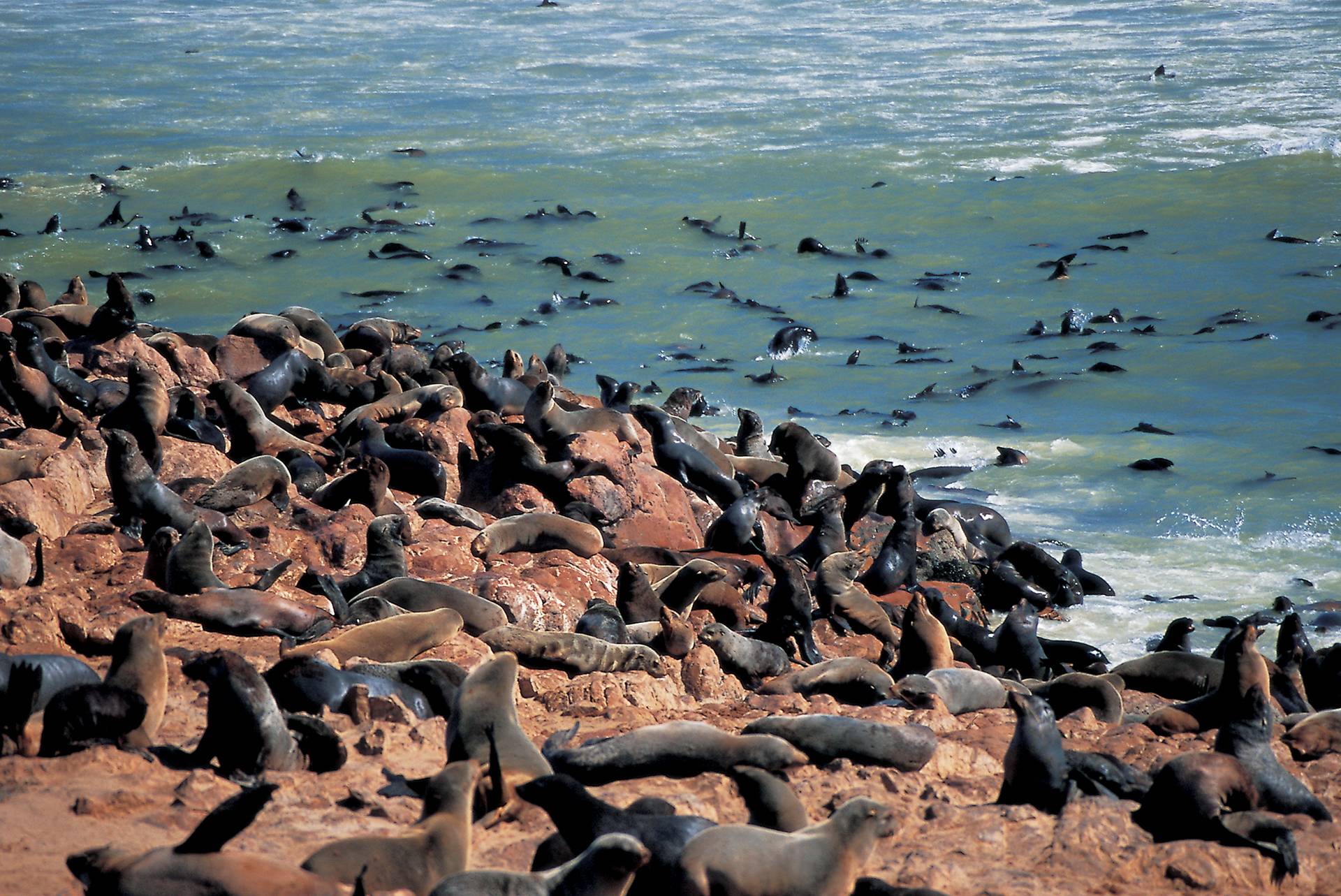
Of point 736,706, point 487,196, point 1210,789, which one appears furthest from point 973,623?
point 487,196

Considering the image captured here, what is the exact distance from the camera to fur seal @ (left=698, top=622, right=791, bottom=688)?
7008mm

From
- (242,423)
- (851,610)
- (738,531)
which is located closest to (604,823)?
(851,610)

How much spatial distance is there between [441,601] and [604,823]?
290 centimetres

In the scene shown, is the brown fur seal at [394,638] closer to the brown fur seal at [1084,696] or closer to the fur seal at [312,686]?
the fur seal at [312,686]

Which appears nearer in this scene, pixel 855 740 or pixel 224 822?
pixel 224 822

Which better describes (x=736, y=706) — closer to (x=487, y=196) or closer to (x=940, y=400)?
(x=940, y=400)

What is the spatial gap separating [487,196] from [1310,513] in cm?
1702

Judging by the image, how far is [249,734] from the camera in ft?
15.0

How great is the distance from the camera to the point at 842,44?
138 ft

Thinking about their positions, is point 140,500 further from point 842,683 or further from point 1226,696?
point 1226,696

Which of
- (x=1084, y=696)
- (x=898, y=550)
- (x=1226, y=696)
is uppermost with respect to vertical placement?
(x=1226, y=696)

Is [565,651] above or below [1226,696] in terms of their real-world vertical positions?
above

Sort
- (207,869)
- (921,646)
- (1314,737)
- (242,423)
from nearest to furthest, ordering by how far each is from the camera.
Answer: (207,869) < (1314,737) < (921,646) < (242,423)

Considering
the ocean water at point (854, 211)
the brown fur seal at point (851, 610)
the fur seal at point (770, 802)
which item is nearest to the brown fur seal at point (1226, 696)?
the brown fur seal at point (851, 610)
